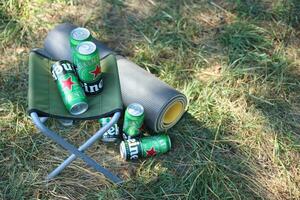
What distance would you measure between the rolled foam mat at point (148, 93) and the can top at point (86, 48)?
1.48 ft

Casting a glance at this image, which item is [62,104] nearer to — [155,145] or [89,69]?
[89,69]

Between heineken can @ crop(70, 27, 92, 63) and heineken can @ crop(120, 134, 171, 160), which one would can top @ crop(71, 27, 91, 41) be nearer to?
heineken can @ crop(70, 27, 92, 63)

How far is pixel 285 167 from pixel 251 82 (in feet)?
2.69

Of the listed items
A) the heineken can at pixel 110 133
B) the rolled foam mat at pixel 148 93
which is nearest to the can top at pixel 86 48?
the rolled foam mat at pixel 148 93

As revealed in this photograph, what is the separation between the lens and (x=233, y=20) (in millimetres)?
3928

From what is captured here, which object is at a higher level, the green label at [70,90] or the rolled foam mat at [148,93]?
the green label at [70,90]

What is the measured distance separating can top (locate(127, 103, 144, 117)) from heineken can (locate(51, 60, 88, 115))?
14.0 inches

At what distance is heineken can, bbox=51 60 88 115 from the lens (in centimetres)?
251

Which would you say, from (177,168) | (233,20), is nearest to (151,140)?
(177,168)

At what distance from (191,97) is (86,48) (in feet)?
3.55

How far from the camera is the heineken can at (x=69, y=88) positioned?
8.23ft

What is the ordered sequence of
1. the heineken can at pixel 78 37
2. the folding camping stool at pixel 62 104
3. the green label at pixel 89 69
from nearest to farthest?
the folding camping stool at pixel 62 104 → the green label at pixel 89 69 → the heineken can at pixel 78 37

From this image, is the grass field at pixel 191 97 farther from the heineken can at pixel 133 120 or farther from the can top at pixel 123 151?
the heineken can at pixel 133 120

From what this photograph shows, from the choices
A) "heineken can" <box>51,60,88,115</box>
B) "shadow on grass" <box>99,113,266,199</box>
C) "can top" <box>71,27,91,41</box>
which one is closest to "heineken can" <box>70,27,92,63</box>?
"can top" <box>71,27,91,41</box>
